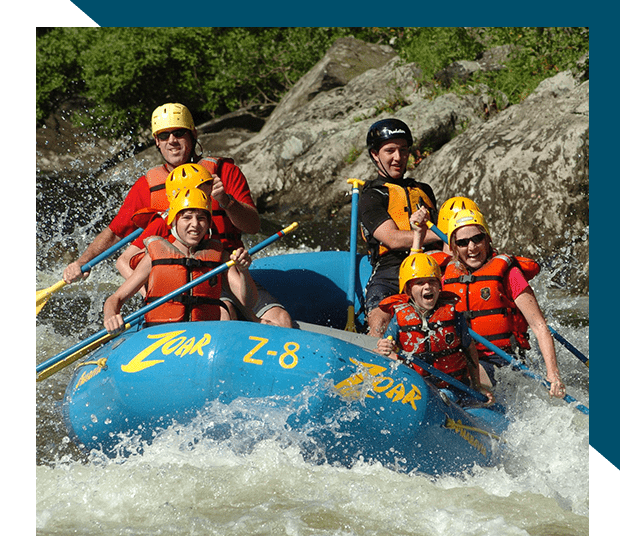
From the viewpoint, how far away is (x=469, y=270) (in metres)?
4.32

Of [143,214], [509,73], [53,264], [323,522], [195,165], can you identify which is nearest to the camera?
[323,522]

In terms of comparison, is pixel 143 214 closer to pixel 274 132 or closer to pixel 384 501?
pixel 384 501

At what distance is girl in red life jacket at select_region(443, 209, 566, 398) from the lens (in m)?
4.20

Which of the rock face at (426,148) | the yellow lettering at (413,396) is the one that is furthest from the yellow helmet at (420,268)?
the rock face at (426,148)

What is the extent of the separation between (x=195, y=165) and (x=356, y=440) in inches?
67.7

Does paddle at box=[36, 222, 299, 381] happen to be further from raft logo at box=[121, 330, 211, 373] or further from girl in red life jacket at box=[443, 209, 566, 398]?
girl in red life jacket at box=[443, 209, 566, 398]

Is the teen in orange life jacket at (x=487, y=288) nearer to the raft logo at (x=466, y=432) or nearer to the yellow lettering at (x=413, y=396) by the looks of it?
the raft logo at (x=466, y=432)

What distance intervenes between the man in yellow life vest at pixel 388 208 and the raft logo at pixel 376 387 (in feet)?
3.37

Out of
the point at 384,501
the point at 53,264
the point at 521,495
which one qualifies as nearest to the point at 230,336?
the point at 384,501

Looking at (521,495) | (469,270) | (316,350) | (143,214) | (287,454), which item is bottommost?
(521,495)

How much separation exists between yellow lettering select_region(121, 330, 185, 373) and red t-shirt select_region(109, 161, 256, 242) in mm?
1212

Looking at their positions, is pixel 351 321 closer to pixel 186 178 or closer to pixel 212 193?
pixel 212 193

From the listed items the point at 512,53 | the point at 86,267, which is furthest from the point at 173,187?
the point at 512,53

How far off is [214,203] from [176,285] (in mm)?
625
